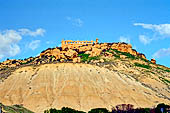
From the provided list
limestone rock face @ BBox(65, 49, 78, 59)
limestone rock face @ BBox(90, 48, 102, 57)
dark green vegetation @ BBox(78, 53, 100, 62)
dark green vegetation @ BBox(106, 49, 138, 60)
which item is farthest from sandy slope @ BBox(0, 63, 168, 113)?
dark green vegetation @ BBox(106, 49, 138, 60)

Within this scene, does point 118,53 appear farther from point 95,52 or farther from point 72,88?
point 72,88

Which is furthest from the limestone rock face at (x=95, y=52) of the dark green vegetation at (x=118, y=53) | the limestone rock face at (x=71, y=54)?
the limestone rock face at (x=71, y=54)

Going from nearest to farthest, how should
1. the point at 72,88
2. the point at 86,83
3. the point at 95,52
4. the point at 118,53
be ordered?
the point at 72,88 → the point at 86,83 → the point at 95,52 → the point at 118,53

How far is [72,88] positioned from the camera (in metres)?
88.2

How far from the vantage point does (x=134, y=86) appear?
95438 mm

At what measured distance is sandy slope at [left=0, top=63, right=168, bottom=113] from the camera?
82312 mm

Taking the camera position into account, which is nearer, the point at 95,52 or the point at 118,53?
the point at 95,52

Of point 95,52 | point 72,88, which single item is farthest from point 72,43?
point 72,88

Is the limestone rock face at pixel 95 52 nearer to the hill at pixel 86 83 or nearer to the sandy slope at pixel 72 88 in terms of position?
the hill at pixel 86 83

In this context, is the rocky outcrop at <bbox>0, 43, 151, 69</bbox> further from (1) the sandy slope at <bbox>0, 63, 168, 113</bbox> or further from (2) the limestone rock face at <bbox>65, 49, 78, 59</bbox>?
(1) the sandy slope at <bbox>0, 63, 168, 113</bbox>

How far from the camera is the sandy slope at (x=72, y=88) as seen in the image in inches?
3241

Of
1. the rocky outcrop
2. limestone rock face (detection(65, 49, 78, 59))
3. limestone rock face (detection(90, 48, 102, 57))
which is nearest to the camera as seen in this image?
limestone rock face (detection(65, 49, 78, 59))

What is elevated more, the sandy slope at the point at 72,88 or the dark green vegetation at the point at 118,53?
the dark green vegetation at the point at 118,53

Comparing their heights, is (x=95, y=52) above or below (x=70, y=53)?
above
